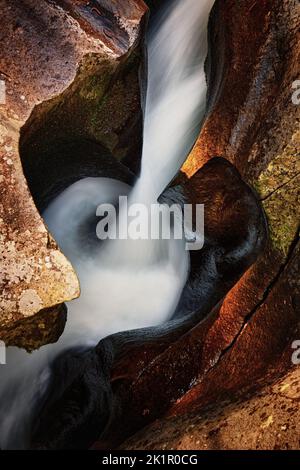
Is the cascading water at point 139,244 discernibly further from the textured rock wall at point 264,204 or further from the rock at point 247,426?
the rock at point 247,426

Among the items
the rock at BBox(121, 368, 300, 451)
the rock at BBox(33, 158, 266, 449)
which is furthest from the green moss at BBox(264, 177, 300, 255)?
the rock at BBox(121, 368, 300, 451)

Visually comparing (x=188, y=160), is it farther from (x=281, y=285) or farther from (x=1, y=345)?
(x=1, y=345)

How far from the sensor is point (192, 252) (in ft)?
16.3

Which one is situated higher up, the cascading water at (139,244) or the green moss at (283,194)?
the green moss at (283,194)

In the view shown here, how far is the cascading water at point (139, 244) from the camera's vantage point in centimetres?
469

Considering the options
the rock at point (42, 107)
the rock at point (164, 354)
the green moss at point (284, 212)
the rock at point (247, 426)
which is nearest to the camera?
the rock at point (247, 426)

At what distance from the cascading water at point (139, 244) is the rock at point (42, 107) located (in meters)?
1.12

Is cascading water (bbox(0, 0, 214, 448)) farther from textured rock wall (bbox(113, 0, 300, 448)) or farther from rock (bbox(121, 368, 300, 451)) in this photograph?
rock (bbox(121, 368, 300, 451))

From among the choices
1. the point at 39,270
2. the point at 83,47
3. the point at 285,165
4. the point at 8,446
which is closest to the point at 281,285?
the point at 285,165

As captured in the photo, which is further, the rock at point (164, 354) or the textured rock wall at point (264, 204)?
the rock at point (164, 354)

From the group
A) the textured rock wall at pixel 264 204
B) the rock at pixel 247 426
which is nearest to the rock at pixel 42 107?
the textured rock wall at pixel 264 204

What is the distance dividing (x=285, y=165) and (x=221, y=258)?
1.32 metres

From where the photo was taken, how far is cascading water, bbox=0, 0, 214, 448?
469 cm

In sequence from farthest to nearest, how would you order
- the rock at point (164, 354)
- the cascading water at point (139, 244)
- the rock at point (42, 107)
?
the cascading water at point (139, 244), the rock at point (164, 354), the rock at point (42, 107)
